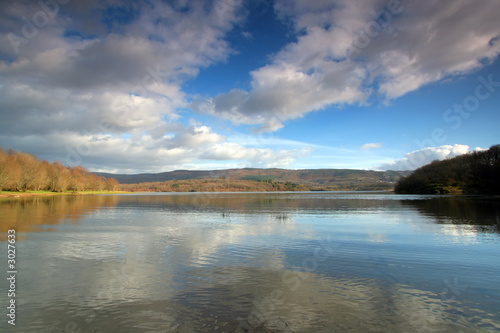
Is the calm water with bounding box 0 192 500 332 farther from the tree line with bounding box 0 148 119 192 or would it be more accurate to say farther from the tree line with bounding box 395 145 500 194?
the tree line with bounding box 395 145 500 194

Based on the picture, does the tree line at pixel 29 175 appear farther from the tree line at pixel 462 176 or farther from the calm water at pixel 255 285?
the tree line at pixel 462 176

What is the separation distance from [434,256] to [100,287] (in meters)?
18.0

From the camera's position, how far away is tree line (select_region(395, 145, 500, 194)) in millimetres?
95875

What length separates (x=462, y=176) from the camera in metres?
112

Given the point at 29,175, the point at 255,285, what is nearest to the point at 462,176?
the point at 255,285

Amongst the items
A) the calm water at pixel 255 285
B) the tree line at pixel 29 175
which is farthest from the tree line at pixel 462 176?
the tree line at pixel 29 175

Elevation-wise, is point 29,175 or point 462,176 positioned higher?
point 29,175

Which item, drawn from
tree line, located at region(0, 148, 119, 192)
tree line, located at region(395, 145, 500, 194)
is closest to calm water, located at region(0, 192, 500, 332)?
tree line, located at region(0, 148, 119, 192)

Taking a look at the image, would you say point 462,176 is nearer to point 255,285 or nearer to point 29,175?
point 255,285

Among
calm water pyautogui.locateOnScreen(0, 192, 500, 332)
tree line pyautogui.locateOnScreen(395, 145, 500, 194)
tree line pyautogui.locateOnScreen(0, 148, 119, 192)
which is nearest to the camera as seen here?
calm water pyautogui.locateOnScreen(0, 192, 500, 332)

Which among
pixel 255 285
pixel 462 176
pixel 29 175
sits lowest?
pixel 255 285

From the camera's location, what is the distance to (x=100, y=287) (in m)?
11.2

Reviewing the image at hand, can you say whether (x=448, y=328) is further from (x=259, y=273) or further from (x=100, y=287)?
(x=100, y=287)

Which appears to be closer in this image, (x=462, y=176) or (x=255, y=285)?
(x=255, y=285)
